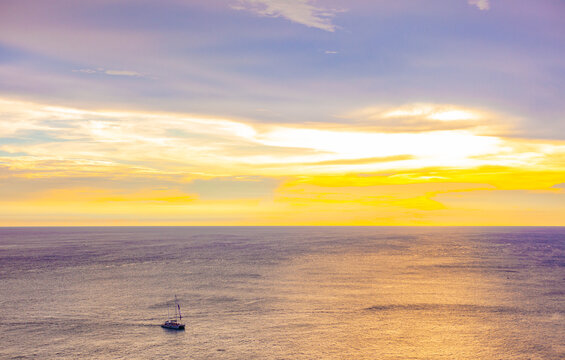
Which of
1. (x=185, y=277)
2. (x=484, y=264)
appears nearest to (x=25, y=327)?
(x=185, y=277)

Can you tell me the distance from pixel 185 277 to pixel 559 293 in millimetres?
100495

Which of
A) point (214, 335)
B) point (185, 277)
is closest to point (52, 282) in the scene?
point (185, 277)

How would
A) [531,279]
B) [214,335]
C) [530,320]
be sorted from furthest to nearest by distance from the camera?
[531,279] < [530,320] < [214,335]

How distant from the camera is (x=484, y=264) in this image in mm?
169375

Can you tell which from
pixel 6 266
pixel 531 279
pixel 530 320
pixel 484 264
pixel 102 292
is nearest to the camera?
pixel 530 320

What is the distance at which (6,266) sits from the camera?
6255 inches

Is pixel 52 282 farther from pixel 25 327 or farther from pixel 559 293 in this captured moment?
pixel 559 293

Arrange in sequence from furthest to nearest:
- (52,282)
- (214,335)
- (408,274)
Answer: (408,274), (52,282), (214,335)

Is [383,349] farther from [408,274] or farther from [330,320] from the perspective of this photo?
[408,274]

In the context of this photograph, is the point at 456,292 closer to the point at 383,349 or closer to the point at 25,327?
the point at 383,349

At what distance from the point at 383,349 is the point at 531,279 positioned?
83.9m

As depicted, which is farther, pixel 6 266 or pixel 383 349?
pixel 6 266

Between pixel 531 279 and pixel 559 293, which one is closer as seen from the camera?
pixel 559 293

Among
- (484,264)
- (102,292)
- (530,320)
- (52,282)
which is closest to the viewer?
(530,320)
